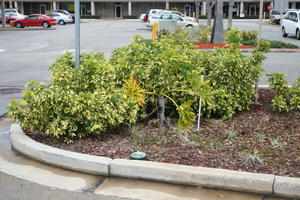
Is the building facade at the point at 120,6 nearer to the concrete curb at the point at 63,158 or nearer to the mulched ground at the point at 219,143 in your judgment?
the mulched ground at the point at 219,143

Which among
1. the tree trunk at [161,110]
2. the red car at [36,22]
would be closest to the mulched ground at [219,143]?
the tree trunk at [161,110]

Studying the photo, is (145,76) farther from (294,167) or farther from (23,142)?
(294,167)

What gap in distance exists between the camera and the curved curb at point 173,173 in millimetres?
4676

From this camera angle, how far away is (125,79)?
7086 millimetres

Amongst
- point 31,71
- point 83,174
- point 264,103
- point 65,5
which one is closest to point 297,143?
point 264,103

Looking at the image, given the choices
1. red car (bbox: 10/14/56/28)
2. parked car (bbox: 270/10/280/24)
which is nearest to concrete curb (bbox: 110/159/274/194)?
red car (bbox: 10/14/56/28)

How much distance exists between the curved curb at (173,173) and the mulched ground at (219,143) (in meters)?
0.35

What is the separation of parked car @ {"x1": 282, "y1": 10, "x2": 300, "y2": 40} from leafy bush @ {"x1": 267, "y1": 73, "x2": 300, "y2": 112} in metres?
21.0

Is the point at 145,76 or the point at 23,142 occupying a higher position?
the point at 145,76

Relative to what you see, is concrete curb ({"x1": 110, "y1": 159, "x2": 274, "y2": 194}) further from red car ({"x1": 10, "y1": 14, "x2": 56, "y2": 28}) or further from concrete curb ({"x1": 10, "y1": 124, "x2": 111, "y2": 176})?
red car ({"x1": 10, "y1": 14, "x2": 56, "y2": 28})

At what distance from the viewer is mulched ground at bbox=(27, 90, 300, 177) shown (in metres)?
5.33

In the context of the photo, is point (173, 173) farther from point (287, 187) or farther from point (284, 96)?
point (284, 96)

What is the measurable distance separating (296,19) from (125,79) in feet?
74.6

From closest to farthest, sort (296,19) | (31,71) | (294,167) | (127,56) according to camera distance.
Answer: (294,167) < (127,56) < (31,71) < (296,19)
